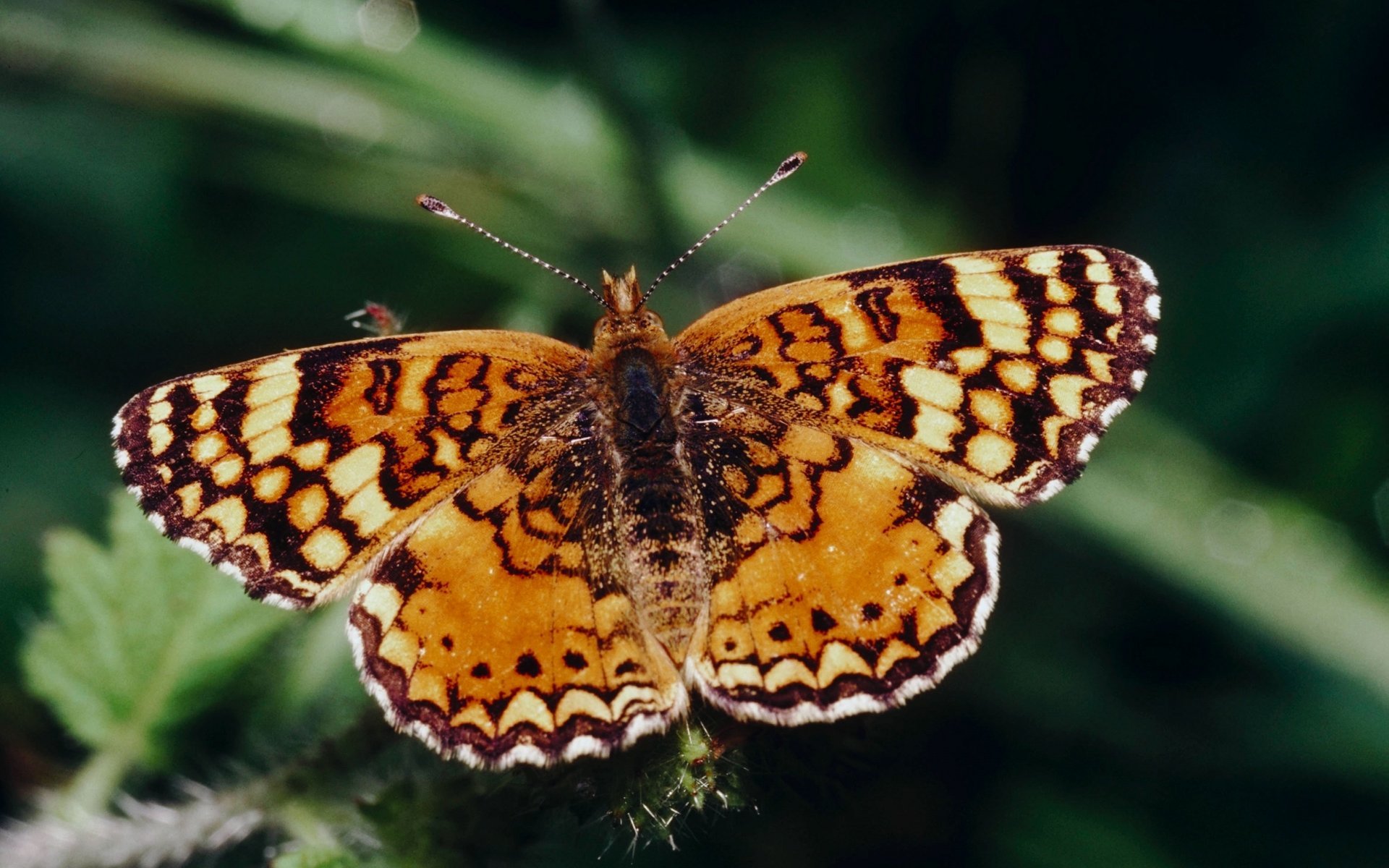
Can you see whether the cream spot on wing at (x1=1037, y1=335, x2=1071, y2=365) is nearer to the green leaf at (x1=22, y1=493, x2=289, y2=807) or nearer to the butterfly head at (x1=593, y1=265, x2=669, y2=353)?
the butterfly head at (x1=593, y1=265, x2=669, y2=353)

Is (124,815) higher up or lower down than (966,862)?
higher up

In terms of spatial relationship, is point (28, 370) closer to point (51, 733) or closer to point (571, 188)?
point (51, 733)

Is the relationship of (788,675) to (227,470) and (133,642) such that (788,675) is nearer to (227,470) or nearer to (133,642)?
(227,470)

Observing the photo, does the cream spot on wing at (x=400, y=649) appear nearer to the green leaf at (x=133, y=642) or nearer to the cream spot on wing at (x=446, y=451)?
the cream spot on wing at (x=446, y=451)

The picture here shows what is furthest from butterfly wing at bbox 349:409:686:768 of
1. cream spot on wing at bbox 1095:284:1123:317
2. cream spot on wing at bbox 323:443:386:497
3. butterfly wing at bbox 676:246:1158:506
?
cream spot on wing at bbox 1095:284:1123:317

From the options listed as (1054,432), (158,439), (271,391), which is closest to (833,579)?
(1054,432)

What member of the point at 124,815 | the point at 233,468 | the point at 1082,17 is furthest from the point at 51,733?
the point at 1082,17
